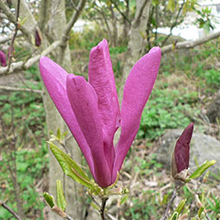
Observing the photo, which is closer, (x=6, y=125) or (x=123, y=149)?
(x=123, y=149)

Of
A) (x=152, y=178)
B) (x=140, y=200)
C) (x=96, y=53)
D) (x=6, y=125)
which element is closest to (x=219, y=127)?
(x=152, y=178)

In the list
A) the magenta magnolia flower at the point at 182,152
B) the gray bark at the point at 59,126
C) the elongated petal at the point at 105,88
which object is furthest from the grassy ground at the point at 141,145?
the elongated petal at the point at 105,88

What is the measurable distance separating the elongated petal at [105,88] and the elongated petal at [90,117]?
2cm

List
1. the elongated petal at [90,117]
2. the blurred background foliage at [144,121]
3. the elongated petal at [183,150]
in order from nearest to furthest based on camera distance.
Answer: the elongated petal at [90,117]
the elongated petal at [183,150]
the blurred background foliage at [144,121]

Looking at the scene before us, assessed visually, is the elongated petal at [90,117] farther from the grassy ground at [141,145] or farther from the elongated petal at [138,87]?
the grassy ground at [141,145]

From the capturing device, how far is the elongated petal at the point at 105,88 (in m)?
0.37

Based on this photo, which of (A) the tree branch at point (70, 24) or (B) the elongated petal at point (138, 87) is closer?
(B) the elongated petal at point (138, 87)

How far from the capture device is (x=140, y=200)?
2189 millimetres

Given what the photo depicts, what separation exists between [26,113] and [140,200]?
276cm

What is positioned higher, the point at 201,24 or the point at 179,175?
the point at 201,24

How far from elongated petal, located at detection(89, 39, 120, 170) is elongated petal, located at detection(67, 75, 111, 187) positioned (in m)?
0.02

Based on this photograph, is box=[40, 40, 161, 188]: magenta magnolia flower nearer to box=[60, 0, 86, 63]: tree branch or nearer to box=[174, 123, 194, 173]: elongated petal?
box=[174, 123, 194, 173]: elongated petal

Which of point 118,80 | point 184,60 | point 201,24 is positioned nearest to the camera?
point 201,24

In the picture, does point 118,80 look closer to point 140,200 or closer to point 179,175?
point 140,200
